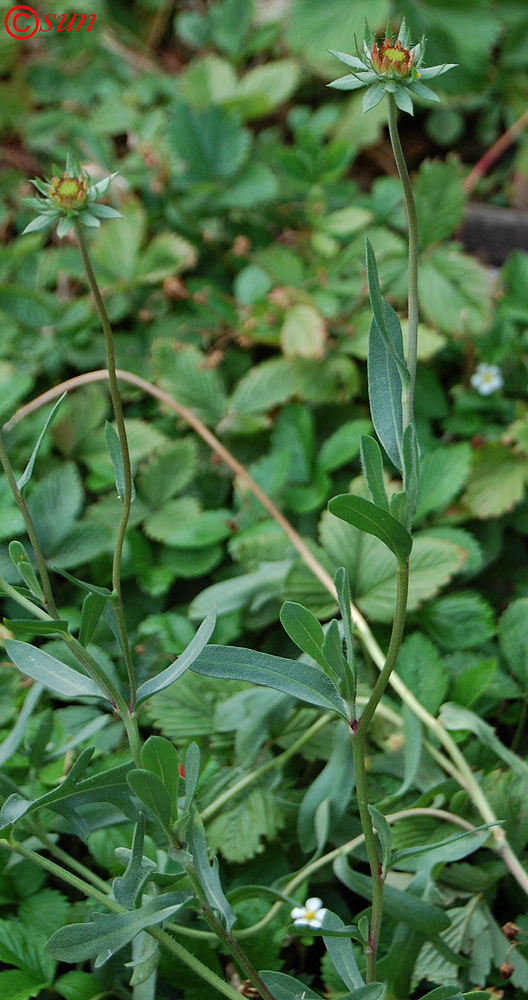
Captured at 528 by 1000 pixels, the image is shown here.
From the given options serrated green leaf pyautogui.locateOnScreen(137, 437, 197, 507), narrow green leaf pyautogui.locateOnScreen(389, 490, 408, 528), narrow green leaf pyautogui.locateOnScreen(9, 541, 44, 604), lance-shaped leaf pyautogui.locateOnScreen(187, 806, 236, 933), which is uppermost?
narrow green leaf pyautogui.locateOnScreen(389, 490, 408, 528)

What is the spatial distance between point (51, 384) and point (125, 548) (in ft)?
1.26

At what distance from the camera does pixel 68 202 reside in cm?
51

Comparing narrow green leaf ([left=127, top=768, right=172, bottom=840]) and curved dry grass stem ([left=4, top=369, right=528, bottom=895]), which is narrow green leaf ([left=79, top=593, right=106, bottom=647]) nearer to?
narrow green leaf ([left=127, top=768, right=172, bottom=840])

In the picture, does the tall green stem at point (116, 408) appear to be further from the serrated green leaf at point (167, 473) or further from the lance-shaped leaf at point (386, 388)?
the serrated green leaf at point (167, 473)

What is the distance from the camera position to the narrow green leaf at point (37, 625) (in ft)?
1.53

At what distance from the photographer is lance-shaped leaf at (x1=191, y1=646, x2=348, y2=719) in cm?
52

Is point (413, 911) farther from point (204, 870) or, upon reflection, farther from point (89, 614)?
point (89, 614)

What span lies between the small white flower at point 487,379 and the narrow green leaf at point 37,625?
846 millimetres

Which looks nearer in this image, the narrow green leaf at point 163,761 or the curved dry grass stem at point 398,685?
the narrow green leaf at point 163,761

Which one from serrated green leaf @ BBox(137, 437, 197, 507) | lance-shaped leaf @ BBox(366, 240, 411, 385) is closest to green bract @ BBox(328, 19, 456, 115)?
lance-shaped leaf @ BBox(366, 240, 411, 385)

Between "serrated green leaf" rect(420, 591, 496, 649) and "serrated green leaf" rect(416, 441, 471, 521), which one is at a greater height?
"serrated green leaf" rect(416, 441, 471, 521)

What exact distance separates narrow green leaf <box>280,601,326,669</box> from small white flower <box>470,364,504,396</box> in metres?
0.76

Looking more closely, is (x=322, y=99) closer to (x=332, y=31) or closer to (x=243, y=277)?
(x=332, y=31)

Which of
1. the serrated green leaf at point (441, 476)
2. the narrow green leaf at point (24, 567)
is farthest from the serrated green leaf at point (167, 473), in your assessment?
the narrow green leaf at point (24, 567)
